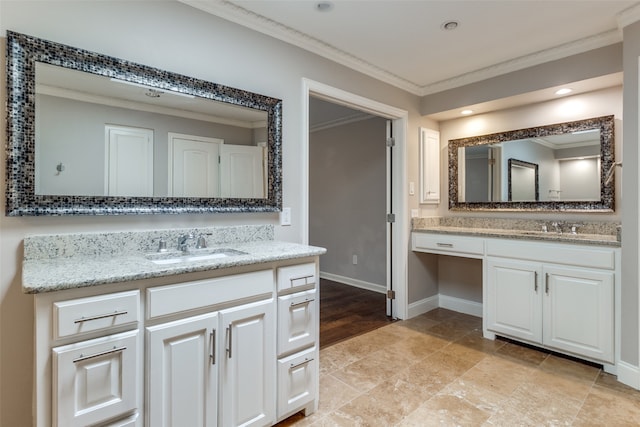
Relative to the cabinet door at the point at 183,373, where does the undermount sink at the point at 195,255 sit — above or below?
above

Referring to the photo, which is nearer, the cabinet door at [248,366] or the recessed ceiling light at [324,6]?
the cabinet door at [248,366]

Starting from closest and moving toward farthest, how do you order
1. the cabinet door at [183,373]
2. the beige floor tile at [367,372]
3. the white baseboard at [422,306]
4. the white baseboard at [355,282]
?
the cabinet door at [183,373]
the beige floor tile at [367,372]
the white baseboard at [422,306]
the white baseboard at [355,282]

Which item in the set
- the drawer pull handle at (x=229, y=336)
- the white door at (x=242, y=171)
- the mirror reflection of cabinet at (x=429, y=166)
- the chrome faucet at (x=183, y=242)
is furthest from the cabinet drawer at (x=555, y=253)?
the chrome faucet at (x=183, y=242)

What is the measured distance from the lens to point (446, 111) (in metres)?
3.39

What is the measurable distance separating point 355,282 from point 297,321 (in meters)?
3.10

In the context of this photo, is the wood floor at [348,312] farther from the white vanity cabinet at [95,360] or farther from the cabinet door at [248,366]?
the white vanity cabinet at [95,360]

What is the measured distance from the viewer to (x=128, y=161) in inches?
67.2

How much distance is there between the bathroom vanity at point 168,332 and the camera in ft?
3.61

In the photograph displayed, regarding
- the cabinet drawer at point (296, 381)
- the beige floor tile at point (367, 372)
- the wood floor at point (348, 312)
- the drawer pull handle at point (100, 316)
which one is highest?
the drawer pull handle at point (100, 316)

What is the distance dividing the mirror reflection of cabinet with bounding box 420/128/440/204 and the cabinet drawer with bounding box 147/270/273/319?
96.4 inches

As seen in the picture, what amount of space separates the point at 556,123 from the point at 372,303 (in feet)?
8.56

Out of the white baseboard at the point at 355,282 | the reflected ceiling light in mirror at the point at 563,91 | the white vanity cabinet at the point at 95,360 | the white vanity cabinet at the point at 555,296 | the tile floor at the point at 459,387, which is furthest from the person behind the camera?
the white baseboard at the point at 355,282

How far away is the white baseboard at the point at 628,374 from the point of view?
80.7 inches

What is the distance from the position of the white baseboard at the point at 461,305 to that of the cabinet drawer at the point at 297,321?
2.38 meters
